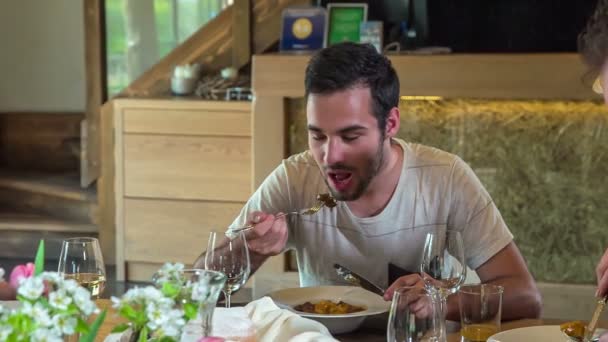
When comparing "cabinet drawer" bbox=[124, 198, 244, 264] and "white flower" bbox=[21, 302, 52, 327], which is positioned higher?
"white flower" bbox=[21, 302, 52, 327]

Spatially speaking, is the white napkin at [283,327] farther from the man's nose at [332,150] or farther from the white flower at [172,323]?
the man's nose at [332,150]

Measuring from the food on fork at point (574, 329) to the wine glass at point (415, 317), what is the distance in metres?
0.38

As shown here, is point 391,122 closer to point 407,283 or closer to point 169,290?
point 407,283

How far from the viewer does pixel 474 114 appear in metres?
4.25

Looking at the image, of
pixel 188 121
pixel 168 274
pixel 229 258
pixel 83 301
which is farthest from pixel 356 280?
pixel 188 121

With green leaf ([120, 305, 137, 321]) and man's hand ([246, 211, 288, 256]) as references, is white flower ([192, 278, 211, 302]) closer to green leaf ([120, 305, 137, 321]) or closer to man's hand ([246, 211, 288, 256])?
green leaf ([120, 305, 137, 321])

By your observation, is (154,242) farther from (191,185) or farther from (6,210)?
(6,210)

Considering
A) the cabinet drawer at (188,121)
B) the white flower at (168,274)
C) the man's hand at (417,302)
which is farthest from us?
the cabinet drawer at (188,121)

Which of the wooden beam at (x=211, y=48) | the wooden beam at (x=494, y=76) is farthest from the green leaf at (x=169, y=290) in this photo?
the wooden beam at (x=211, y=48)

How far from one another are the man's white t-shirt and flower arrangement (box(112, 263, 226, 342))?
1.22m

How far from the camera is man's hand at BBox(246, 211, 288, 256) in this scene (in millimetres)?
2146

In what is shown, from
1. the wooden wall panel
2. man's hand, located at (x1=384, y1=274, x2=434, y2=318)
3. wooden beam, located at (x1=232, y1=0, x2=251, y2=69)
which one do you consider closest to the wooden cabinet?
wooden beam, located at (x1=232, y1=0, x2=251, y2=69)

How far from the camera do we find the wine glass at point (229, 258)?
175cm

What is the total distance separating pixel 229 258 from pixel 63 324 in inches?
29.4
